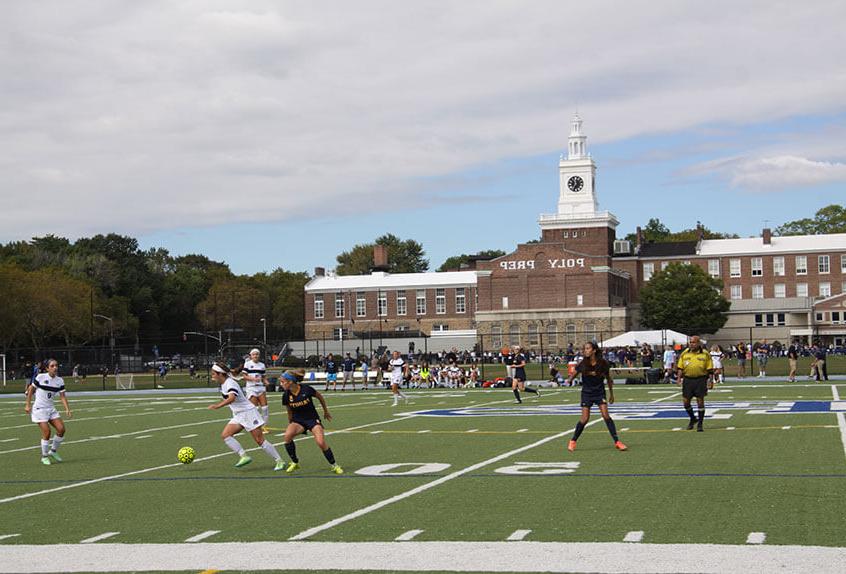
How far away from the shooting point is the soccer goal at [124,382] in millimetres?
59750

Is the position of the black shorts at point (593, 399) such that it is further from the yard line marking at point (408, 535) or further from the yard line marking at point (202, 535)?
the yard line marking at point (202, 535)

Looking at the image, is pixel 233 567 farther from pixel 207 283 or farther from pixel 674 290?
pixel 207 283

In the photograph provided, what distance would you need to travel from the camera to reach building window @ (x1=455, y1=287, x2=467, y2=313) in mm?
123125

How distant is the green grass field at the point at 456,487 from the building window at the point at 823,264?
9624 centimetres

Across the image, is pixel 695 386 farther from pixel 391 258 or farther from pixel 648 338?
pixel 391 258

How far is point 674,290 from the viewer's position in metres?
107

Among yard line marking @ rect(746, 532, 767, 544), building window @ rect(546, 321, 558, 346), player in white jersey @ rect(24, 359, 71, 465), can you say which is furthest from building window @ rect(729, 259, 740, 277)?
yard line marking @ rect(746, 532, 767, 544)

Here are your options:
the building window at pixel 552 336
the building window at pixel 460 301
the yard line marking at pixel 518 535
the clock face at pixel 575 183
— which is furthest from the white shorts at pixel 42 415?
the clock face at pixel 575 183

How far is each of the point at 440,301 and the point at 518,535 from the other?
113 meters

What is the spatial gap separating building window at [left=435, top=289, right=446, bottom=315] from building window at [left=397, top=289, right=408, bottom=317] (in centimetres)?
353

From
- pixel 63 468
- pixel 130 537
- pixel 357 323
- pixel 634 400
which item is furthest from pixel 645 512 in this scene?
pixel 357 323

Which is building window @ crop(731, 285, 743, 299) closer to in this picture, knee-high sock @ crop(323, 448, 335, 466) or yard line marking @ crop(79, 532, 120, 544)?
knee-high sock @ crop(323, 448, 335, 466)

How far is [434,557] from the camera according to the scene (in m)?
9.80

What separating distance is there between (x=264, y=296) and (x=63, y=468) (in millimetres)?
120544
